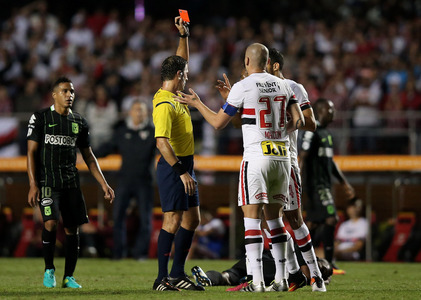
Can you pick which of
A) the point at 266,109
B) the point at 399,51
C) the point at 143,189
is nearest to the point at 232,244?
the point at 143,189

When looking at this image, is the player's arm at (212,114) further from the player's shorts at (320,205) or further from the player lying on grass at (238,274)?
the player's shorts at (320,205)

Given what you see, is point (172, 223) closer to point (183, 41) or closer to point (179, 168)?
point (179, 168)

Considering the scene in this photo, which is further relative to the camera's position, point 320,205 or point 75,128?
point 320,205

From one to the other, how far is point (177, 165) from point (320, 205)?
13.4ft

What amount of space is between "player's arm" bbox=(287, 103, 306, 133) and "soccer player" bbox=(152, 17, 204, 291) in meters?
1.16

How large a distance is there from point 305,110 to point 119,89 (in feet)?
40.1

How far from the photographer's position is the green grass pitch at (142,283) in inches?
302

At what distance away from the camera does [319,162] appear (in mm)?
11578

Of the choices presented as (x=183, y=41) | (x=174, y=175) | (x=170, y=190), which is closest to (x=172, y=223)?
(x=170, y=190)

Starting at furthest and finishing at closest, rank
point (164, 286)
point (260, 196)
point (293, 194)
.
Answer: point (164, 286) → point (293, 194) → point (260, 196)

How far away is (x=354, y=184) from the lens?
16781 mm

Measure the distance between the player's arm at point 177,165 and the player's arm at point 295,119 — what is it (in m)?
1.14

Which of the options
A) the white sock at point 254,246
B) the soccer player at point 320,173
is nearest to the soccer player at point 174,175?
the white sock at point 254,246

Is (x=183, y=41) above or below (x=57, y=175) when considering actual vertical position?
above
